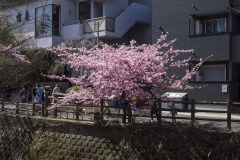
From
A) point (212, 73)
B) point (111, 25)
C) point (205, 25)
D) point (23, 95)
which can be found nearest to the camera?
point (212, 73)

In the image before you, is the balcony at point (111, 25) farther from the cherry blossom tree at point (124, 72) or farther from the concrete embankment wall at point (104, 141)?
the cherry blossom tree at point (124, 72)

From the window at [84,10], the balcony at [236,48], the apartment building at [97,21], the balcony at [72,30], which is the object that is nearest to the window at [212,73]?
the balcony at [236,48]

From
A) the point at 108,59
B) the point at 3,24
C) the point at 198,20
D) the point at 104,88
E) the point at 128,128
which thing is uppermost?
the point at 198,20

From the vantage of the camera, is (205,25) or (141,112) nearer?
(141,112)

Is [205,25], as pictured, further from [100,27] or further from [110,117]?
[110,117]

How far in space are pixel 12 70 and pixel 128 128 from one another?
424 cm

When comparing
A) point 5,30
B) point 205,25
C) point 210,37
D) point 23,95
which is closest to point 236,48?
point 210,37

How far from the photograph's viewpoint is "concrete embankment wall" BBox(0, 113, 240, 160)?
453 inches

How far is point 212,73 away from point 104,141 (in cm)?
1042

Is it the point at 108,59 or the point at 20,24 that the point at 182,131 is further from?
the point at 20,24

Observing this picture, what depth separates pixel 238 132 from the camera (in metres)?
11.1

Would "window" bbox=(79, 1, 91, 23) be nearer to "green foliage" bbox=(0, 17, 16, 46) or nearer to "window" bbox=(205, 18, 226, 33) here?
"window" bbox=(205, 18, 226, 33)

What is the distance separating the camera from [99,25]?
25312 mm

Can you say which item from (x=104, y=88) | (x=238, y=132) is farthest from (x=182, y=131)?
(x=104, y=88)
